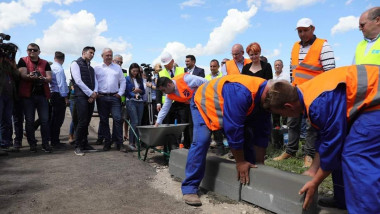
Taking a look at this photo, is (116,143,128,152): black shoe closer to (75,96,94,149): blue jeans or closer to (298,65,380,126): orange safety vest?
(75,96,94,149): blue jeans

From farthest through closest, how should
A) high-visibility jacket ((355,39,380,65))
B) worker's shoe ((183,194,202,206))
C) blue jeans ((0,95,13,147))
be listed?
blue jeans ((0,95,13,147)) → worker's shoe ((183,194,202,206)) → high-visibility jacket ((355,39,380,65))

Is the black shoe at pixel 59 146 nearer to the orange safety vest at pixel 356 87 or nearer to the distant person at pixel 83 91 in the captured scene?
the distant person at pixel 83 91

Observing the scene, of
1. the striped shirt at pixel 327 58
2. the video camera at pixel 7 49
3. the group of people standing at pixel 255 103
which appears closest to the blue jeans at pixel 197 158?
the group of people standing at pixel 255 103

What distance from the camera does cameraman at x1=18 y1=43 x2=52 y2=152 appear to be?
18.2 ft

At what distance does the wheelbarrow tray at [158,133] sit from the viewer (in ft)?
15.8

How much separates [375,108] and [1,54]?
5389mm

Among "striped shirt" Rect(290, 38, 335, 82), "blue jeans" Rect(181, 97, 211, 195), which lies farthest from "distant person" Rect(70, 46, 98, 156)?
"striped shirt" Rect(290, 38, 335, 82)

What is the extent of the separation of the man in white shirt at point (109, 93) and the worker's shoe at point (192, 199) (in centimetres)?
304

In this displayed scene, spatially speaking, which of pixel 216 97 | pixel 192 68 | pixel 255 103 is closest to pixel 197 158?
pixel 216 97

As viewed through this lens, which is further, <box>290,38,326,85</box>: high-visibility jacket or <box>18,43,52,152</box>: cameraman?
<box>18,43,52,152</box>: cameraman

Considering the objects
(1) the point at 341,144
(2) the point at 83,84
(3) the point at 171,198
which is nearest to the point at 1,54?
(2) the point at 83,84

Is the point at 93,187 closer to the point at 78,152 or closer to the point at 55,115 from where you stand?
the point at 78,152

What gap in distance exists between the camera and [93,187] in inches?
153

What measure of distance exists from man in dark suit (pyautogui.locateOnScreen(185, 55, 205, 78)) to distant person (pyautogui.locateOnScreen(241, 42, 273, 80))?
1469mm
